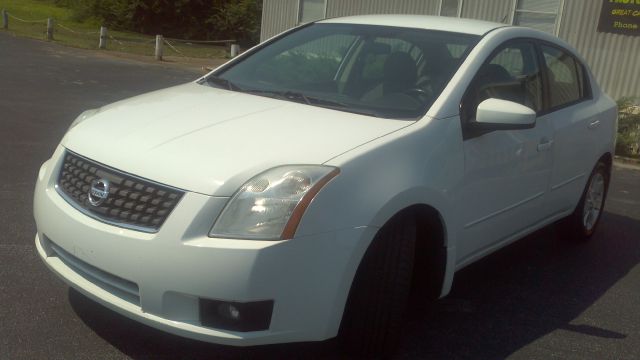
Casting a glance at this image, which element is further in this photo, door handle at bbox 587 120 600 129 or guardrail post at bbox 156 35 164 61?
guardrail post at bbox 156 35 164 61

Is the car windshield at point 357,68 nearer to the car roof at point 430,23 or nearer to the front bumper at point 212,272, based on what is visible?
the car roof at point 430,23

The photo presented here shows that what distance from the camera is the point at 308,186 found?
116 inches

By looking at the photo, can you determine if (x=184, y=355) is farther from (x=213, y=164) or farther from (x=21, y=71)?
(x=21, y=71)

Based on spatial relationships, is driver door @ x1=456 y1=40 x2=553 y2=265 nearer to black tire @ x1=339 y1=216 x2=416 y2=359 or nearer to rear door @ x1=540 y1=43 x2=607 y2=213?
rear door @ x1=540 y1=43 x2=607 y2=213

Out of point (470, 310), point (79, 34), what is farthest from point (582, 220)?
point (79, 34)

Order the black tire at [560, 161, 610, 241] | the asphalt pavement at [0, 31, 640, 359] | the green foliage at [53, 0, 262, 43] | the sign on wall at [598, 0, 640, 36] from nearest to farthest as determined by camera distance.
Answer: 1. the asphalt pavement at [0, 31, 640, 359]
2. the black tire at [560, 161, 610, 241]
3. the sign on wall at [598, 0, 640, 36]
4. the green foliage at [53, 0, 262, 43]

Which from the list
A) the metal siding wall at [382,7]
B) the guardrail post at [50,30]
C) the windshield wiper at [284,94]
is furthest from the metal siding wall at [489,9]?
the guardrail post at [50,30]

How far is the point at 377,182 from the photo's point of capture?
3.11 m

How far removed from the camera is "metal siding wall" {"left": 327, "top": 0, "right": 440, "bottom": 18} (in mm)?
17531

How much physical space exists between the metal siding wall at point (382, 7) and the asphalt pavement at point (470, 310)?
1117 cm

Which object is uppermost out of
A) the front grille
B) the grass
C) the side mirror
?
the side mirror

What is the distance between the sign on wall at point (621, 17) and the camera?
→ 14930 mm

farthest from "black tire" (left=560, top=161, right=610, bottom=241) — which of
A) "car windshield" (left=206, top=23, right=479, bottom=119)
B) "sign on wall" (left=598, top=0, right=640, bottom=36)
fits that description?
"sign on wall" (left=598, top=0, right=640, bottom=36)

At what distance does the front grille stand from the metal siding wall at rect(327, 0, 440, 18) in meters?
15.2
